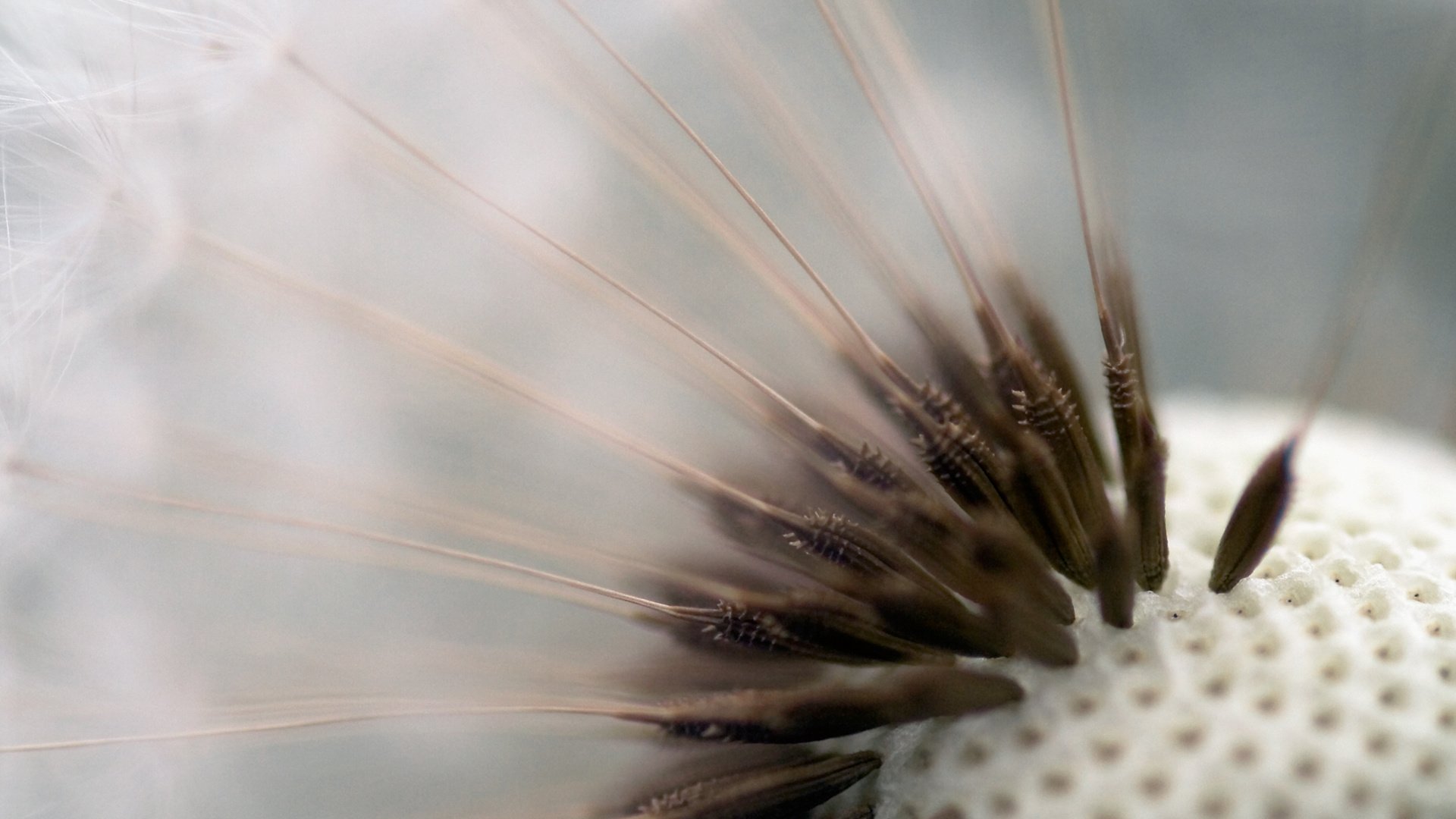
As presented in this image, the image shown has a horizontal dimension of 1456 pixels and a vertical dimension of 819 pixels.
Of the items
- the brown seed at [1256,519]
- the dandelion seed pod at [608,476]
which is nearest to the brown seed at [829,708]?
the dandelion seed pod at [608,476]

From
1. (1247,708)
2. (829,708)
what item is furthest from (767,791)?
(1247,708)

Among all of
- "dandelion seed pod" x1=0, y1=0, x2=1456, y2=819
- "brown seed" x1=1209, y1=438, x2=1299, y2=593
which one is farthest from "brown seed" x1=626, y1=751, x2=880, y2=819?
"brown seed" x1=1209, y1=438, x2=1299, y2=593

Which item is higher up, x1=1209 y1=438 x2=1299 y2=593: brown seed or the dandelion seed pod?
the dandelion seed pod

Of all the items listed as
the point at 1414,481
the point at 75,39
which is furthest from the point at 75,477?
the point at 1414,481

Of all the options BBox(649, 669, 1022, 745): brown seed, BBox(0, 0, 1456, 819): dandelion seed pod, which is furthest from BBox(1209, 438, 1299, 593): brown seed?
BBox(649, 669, 1022, 745): brown seed

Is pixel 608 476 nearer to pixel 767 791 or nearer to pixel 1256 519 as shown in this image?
pixel 767 791

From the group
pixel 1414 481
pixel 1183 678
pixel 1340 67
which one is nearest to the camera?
pixel 1183 678

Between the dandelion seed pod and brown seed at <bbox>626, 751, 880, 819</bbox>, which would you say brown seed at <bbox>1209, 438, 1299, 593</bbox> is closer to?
the dandelion seed pod

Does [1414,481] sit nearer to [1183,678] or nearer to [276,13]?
[1183,678]
